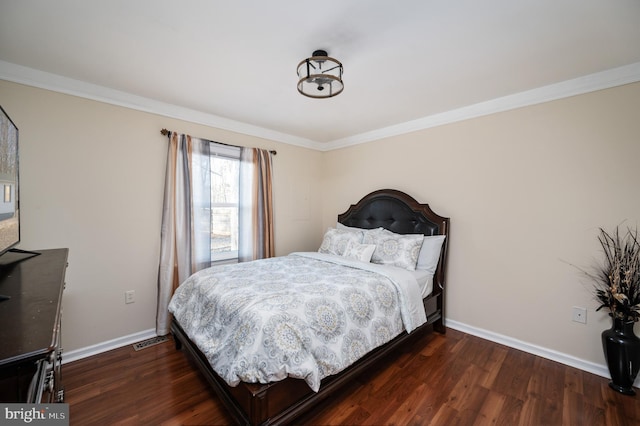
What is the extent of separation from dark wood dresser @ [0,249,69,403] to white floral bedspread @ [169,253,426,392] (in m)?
0.79

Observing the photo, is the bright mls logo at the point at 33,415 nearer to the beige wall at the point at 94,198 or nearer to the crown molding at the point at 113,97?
the beige wall at the point at 94,198

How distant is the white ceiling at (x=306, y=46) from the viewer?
145cm

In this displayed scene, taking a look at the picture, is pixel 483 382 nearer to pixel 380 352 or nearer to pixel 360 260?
pixel 380 352

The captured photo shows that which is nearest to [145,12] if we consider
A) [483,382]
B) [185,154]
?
[185,154]

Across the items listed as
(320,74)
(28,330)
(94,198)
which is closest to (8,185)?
(94,198)

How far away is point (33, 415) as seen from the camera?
2.25ft

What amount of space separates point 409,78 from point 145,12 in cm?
186

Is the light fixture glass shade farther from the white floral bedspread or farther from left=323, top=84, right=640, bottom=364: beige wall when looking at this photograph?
left=323, top=84, right=640, bottom=364: beige wall

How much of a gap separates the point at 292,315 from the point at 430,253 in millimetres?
1794

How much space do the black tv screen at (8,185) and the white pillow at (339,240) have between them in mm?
2589

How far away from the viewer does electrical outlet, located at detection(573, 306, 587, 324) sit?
84.5 inches

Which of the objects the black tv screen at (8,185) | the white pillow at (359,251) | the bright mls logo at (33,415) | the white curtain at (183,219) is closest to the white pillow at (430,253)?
the white pillow at (359,251)

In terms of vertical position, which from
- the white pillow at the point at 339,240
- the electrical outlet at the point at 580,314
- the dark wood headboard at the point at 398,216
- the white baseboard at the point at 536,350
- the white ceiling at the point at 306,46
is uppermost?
the white ceiling at the point at 306,46

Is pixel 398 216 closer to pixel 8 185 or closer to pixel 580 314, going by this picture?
pixel 580 314
